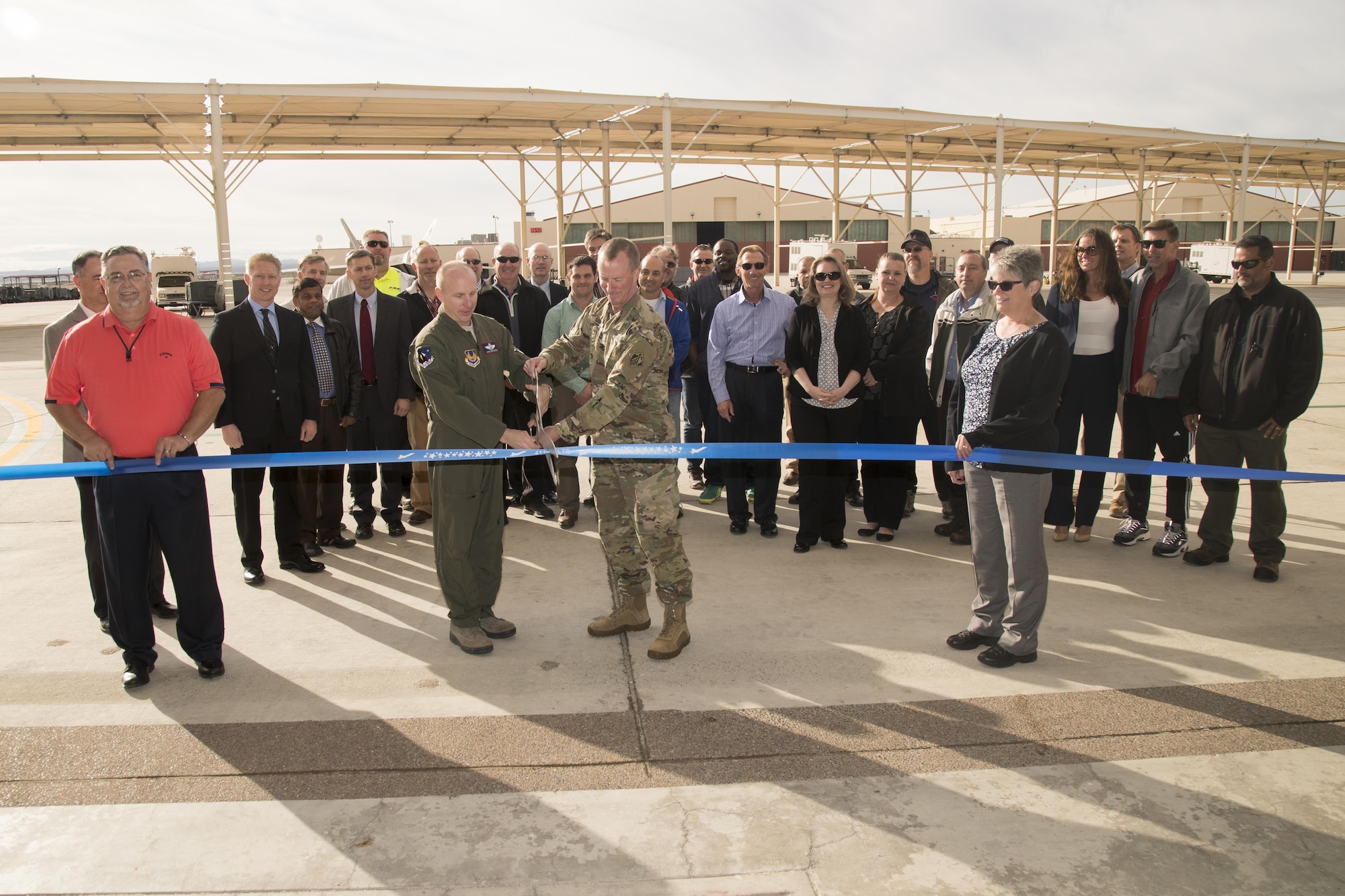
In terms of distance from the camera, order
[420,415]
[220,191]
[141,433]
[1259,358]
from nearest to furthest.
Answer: [141,433] < [1259,358] < [420,415] < [220,191]

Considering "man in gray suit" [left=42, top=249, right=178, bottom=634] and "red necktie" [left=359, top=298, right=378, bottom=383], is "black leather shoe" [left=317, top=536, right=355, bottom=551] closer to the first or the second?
"red necktie" [left=359, top=298, right=378, bottom=383]

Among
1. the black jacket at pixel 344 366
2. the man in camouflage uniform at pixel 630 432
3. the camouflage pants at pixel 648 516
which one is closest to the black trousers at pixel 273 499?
the black jacket at pixel 344 366

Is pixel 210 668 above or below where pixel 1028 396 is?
below

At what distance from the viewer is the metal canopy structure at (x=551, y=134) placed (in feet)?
52.9

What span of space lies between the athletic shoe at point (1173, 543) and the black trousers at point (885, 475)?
1594mm

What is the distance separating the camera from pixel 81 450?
421cm

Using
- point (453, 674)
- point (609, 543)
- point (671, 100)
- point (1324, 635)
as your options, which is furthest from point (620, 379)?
point (671, 100)

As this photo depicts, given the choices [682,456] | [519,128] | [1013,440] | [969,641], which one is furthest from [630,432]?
[519,128]

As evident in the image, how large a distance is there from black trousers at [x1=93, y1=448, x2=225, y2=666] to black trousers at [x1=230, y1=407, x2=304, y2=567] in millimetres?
1086

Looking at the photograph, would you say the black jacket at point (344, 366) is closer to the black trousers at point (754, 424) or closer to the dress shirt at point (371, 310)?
the dress shirt at point (371, 310)

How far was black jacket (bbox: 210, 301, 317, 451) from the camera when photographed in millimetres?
5008

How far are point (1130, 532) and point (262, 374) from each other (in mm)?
5605

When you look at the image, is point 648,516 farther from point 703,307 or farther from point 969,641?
point 703,307

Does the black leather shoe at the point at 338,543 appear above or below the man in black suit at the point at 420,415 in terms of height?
below
